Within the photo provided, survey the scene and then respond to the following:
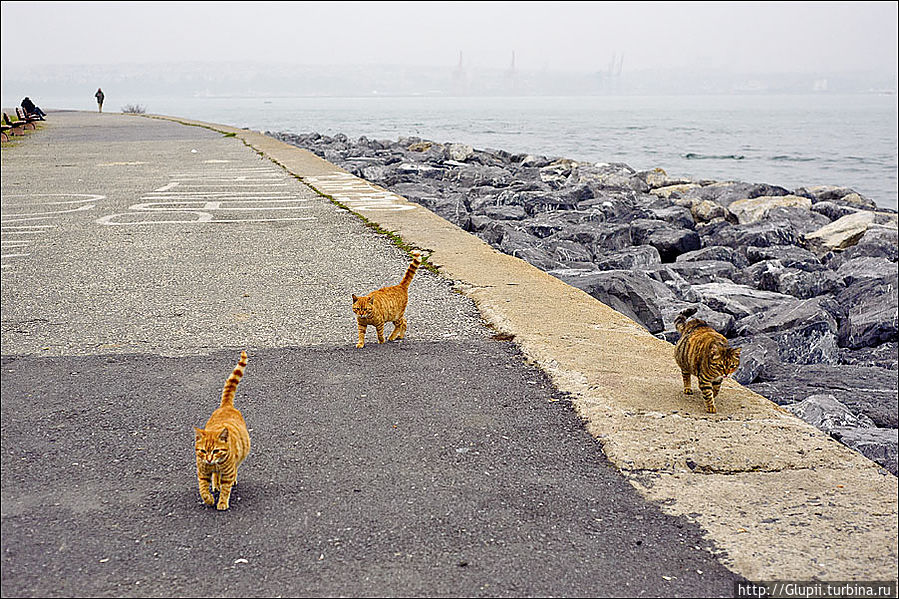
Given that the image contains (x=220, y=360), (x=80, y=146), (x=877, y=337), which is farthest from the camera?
(x=80, y=146)

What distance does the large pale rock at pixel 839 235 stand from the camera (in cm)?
1309

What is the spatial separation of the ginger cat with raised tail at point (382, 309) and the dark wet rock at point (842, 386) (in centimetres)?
252

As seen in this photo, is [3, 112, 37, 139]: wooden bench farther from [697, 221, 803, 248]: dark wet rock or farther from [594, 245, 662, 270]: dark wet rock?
[697, 221, 803, 248]: dark wet rock

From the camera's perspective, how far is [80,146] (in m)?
17.9

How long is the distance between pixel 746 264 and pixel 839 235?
10.3ft

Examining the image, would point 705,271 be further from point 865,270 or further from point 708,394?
point 708,394

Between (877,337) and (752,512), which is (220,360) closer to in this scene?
(752,512)

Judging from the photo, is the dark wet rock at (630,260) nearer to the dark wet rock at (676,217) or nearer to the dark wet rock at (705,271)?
the dark wet rock at (705,271)

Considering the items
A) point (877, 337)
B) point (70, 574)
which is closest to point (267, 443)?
point (70, 574)

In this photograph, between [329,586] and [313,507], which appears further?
[313,507]

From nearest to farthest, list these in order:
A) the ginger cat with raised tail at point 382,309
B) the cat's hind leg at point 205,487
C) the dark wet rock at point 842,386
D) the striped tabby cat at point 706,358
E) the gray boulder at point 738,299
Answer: the cat's hind leg at point 205,487
the striped tabby cat at point 706,358
the ginger cat with raised tail at point 382,309
the dark wet rock at point 842,386
the gray boulder at point 738,299

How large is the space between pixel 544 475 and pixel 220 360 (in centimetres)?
183

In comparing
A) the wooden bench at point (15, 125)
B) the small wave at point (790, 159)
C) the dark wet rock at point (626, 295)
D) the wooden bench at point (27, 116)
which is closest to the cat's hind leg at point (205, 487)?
the dark wet rock at point (626, 295)

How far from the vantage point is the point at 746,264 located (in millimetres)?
11156
